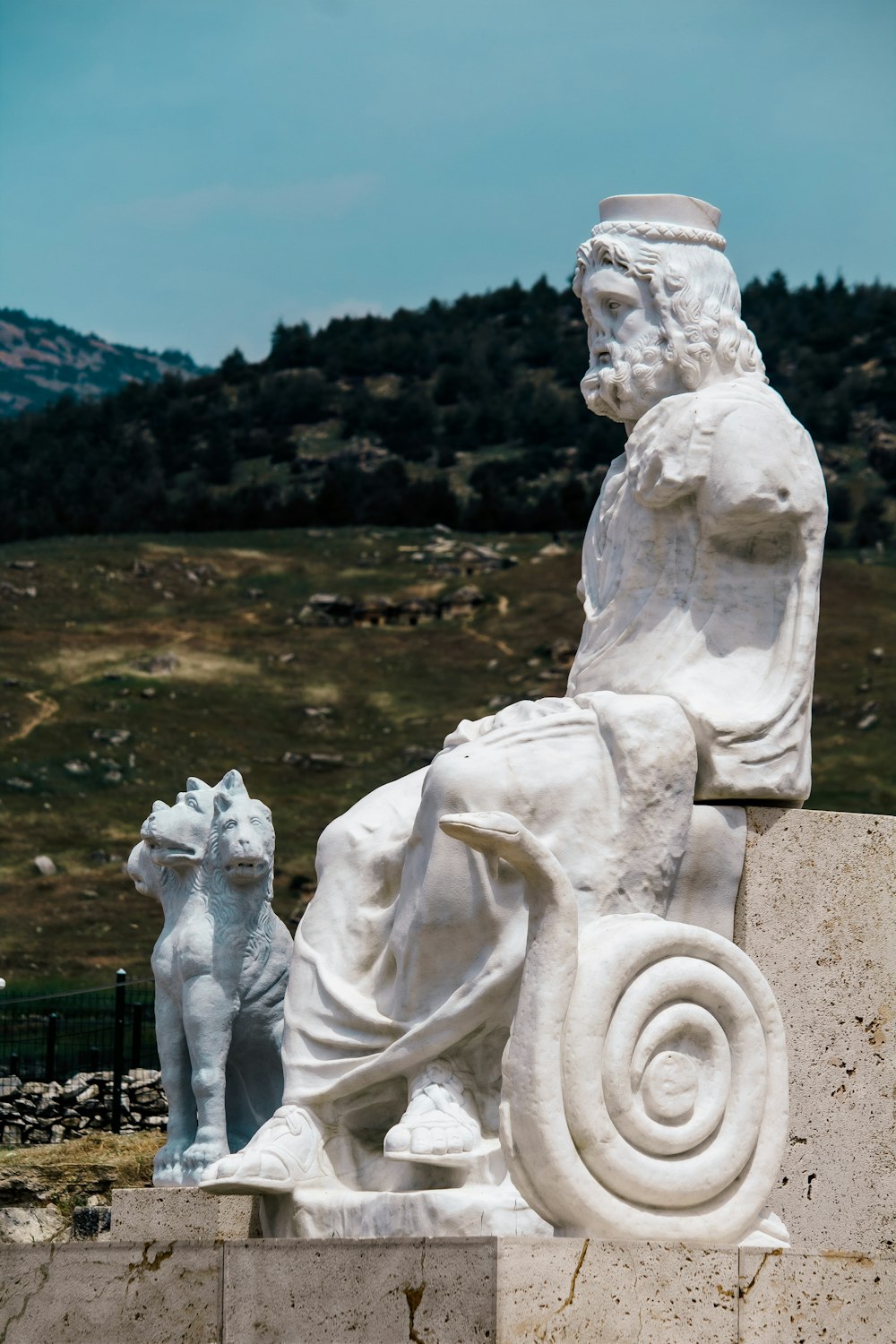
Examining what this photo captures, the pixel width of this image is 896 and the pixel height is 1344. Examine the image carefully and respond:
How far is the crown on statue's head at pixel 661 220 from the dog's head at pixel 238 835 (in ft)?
7.15

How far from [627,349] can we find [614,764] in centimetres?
142

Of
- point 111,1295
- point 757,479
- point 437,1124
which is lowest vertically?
point 111,1295

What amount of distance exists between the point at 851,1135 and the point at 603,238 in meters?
2.80

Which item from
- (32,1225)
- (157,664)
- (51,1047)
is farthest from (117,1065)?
(157,664)

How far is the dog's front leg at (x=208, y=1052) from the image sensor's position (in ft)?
23.9

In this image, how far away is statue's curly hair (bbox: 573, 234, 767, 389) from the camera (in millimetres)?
6797

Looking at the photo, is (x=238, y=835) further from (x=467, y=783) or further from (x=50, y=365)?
(x=50, y=365)

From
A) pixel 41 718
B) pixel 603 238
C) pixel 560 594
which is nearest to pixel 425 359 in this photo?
pixel 560 594

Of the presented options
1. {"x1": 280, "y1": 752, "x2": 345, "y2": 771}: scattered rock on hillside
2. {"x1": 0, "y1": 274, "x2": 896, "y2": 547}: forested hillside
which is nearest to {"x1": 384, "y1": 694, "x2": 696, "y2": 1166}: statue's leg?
{"x1": 280, "y1": 752, "x2": 345, "y2": 771}: scattered rock on hillside

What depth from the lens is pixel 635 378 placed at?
6.84 m

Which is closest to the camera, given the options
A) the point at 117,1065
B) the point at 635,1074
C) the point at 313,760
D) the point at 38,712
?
the point at 635,1074

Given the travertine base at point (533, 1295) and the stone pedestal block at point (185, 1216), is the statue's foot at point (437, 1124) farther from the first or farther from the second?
the stone pedestal block at point (185, 1216)

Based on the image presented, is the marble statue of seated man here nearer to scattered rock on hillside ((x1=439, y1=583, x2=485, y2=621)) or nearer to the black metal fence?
the black metal fence

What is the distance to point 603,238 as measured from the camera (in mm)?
6887
